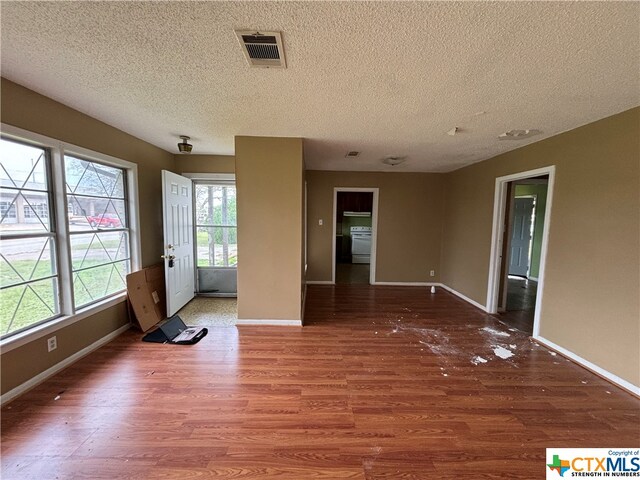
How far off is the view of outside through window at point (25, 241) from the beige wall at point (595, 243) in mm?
4862

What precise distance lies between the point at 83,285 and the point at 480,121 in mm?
4282

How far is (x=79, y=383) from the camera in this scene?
6.66 feet

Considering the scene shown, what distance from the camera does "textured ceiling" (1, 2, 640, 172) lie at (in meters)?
1.18

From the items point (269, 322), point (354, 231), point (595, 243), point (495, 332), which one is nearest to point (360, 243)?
point (354, 231)

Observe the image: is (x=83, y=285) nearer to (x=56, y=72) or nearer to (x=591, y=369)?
(x=56, y=72)

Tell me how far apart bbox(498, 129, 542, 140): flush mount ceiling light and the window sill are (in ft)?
15.4

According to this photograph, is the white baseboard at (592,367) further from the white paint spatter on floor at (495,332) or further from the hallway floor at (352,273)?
the hallway floor at (352,273)

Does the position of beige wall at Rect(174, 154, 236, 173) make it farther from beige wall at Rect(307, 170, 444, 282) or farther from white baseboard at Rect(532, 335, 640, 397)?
white baseboard at Rect(532, 335, 640, 397)

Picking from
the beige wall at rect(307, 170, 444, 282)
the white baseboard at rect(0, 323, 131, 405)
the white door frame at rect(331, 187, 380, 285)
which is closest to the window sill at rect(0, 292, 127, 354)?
the white baseboard at rect(0, 323, 131, 405)

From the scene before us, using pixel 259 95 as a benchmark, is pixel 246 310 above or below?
below

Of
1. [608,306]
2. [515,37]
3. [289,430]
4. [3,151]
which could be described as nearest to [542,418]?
[608,306]

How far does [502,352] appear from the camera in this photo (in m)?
2.61

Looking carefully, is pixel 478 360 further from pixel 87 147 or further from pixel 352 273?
pixel 87 147

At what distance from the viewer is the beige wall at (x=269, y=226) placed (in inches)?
119
